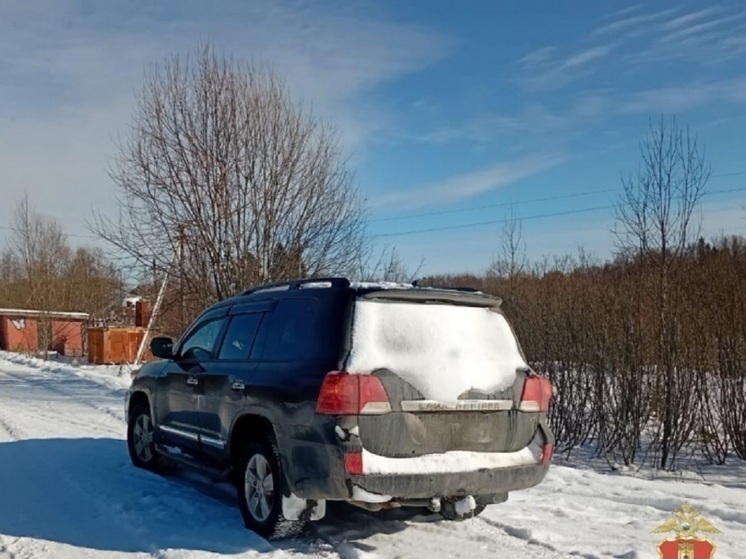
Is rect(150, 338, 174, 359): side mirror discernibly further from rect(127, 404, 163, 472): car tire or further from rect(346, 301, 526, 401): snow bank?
rect(346, 301, 526, 401): snow bank

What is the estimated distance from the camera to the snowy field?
203 inches

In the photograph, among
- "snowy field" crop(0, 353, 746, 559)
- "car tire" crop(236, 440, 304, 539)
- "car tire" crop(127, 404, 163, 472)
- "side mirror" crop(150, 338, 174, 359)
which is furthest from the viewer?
"car tire" crop(127, 404, 163, 472)

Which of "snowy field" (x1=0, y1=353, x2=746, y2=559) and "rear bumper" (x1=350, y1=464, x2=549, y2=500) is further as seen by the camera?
"snowy field" (x1=0, y1=353, x2=746, y2=559)

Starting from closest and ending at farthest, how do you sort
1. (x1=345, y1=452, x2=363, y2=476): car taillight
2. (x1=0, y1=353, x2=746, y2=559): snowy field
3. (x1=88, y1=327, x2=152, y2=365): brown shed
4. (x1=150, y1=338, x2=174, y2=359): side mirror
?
(x1=345, y1=452, x2=363, y2=476): car taillight, (x1=0, y1=353, x2=746, y2=559): snowy field, (x1=150, y1=338, x2=174, y2=359): side mirror, (x1=88, y1=327, x2=152, y2=365): brown shed

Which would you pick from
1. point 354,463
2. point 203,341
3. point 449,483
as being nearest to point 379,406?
point 354,463

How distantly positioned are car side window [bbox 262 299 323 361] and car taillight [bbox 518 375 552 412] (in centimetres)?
155

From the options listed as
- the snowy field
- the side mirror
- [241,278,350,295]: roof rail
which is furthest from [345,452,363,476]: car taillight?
the side mirror

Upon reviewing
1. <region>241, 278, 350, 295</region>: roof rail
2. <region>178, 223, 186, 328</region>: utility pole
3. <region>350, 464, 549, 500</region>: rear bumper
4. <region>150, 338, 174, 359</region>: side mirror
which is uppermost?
<region>178, 223, 186, 328</region>: utility pole

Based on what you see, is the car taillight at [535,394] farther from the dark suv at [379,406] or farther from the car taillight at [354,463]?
the car taillight at [354,463]

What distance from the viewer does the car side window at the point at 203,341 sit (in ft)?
22.7

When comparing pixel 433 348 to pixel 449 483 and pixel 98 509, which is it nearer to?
pixel 449 483

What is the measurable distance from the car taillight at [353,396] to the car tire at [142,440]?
3.69m

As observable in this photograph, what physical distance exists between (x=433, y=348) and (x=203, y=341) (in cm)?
291

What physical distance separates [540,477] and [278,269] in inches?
453
